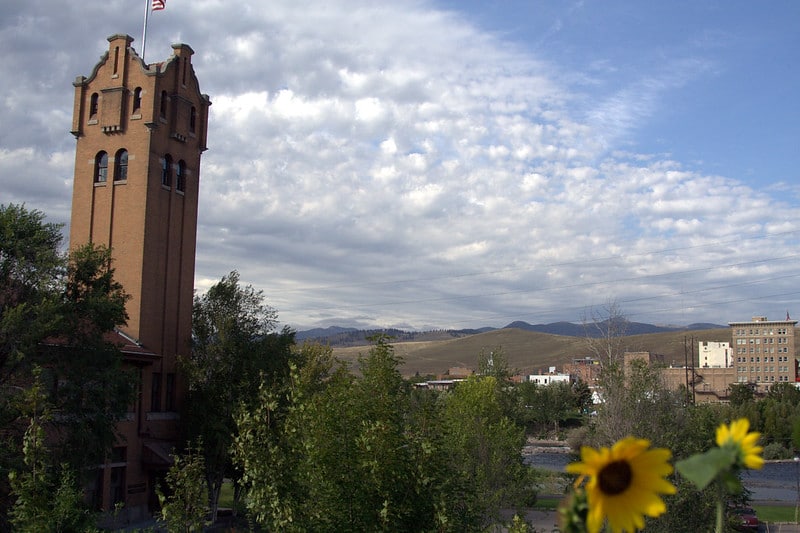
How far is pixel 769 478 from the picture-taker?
232 ft

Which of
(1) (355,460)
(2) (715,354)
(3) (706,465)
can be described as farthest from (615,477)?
(2) (715,354)

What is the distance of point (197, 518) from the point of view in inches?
586

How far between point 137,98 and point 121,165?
12.8ft

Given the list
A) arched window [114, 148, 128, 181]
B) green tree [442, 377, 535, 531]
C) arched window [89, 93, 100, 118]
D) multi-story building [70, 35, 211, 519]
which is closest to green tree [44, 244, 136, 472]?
multi-story building [70, 35, 211, 519]

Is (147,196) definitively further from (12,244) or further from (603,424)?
(603,424)

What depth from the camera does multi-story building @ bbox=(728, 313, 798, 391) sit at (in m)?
157

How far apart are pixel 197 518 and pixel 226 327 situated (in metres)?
25.7

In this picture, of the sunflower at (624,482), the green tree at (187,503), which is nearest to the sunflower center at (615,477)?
the sunflower at (624,482)

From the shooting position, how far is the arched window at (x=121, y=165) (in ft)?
133

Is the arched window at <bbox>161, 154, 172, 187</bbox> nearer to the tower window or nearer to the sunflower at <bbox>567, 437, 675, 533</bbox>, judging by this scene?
the tower window

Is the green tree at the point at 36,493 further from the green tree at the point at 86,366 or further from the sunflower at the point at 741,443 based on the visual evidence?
the sunflower at the point at 741,443

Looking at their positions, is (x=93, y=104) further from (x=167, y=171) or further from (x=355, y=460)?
(x=355, y=460)

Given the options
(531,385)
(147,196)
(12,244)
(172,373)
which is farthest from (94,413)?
(531,385)

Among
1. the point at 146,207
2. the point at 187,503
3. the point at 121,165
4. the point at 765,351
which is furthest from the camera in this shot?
the point at 765,351
